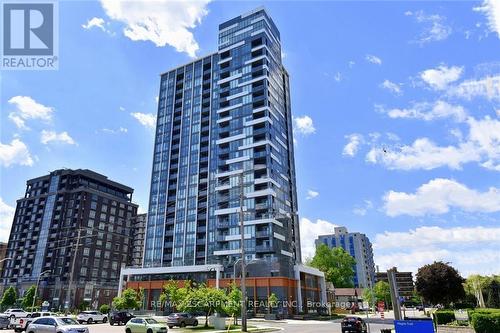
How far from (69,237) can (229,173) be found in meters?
61.9

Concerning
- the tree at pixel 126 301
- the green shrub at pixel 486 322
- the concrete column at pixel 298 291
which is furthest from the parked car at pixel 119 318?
the green shrub at pixel 486 322

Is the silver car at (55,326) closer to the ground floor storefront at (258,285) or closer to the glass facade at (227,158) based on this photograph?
the ground floor storefront at (258,285)

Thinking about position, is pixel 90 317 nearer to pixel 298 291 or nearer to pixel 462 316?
pixel 298 291

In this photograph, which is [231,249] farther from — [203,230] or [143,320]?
[143,320]

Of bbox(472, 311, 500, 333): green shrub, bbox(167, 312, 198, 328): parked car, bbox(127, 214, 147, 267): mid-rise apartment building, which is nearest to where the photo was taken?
bbox(472, 311, 500, 333): green shrub

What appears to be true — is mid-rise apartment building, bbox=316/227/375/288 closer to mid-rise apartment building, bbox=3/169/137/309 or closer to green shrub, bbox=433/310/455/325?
mid-rise apartment building, bbox=3/169/137/309

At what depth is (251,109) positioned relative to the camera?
88.6m

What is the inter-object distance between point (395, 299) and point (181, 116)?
315ft

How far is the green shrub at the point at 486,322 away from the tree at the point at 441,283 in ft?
75.0

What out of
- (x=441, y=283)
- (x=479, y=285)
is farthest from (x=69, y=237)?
(x=479, y=285)

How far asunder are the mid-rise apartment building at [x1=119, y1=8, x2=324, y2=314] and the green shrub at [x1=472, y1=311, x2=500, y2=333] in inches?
1704

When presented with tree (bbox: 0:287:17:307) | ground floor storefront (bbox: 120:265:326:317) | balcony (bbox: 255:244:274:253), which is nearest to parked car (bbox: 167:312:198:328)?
ground floor storefront (bbox: 120:265:326:317)

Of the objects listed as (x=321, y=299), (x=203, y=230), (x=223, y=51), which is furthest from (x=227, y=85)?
(x=321, y=299)

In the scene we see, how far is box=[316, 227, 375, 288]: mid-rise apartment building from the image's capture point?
17200 cm
